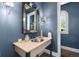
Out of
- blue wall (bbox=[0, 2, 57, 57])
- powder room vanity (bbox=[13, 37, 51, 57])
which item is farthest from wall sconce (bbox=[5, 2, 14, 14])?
powder room vanity (bbox=[13, 37, 51, 57])

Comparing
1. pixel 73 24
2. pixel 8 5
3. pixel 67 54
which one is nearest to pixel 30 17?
pixel 8 5

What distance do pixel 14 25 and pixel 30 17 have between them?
12.3 inches

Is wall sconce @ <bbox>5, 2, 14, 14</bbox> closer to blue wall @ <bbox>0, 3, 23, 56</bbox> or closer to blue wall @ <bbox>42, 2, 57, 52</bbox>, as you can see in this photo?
blue wall @ <bbox>0, 3, 23, 56</bbox>

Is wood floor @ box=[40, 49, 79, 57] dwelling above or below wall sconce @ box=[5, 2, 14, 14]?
below

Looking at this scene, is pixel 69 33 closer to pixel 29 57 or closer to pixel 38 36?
pixel 38 36

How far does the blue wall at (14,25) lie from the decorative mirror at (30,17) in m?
0.07

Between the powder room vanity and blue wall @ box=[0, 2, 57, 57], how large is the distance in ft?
0.28

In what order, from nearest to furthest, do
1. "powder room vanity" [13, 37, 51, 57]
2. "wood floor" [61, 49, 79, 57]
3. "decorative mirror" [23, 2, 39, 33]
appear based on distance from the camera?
"powder room vanity" [13, 37, 51, 57] < "decorative mirror" [23, 2, 39, 33] < "wood floor" [61, 49, 79, 57]

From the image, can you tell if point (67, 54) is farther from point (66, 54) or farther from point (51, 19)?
point (51, 19)

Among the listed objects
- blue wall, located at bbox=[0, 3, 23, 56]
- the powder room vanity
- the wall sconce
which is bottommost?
the powder room vanity

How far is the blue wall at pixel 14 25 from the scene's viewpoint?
5.82ft

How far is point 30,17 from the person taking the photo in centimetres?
200

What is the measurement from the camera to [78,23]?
6.98ft

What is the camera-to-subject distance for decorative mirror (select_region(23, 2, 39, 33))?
1965 millimetres
